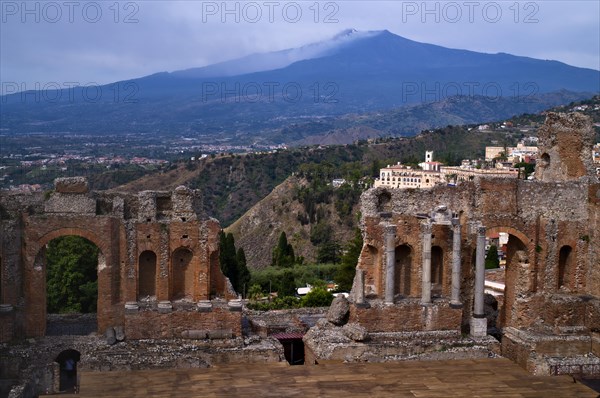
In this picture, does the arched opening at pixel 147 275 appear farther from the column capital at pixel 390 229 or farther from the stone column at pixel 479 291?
the stone column at pixel 479 291

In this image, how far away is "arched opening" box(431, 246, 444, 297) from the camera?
28.5 metres

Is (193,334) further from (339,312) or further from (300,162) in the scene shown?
(300,162)

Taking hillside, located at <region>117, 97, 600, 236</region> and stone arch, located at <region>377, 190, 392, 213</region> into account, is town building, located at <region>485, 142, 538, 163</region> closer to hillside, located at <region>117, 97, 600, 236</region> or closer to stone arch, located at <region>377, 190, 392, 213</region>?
hillside, located at <region>117, 97, 600, 236</region>

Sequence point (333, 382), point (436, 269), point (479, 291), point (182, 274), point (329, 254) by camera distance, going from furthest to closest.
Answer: point (329, 254)
point (436, 269)
point (479, 291)
point (182, 274)
point (333, 382)

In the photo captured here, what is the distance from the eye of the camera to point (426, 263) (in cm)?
2695

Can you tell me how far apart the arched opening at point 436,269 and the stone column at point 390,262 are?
90.8 inches

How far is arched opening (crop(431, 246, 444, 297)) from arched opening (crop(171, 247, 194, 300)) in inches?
342

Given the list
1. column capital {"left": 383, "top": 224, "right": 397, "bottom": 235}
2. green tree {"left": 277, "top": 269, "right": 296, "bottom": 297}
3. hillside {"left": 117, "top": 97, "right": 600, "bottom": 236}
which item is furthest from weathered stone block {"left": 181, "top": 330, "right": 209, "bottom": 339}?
hillside {"left": 117, "top": 97, "right": 600, "bottom": 236}

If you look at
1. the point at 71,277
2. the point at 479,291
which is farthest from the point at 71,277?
the point at 479,291

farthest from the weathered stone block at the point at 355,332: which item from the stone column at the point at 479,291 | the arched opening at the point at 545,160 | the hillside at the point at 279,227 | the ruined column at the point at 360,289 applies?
the hillside at the point at 279,227

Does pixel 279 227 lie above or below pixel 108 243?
below

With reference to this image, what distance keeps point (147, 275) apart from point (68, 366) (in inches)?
156

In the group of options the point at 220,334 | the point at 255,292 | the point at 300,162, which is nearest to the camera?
the point at 220,334

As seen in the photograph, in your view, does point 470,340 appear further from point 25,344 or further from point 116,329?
point 25,344
